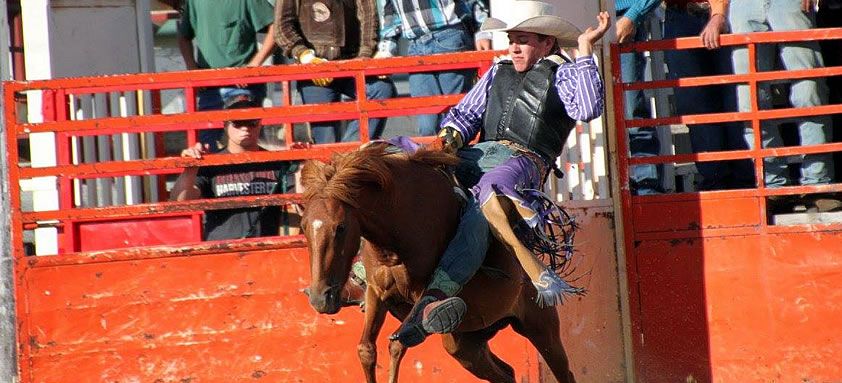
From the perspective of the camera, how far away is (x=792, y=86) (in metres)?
8.47

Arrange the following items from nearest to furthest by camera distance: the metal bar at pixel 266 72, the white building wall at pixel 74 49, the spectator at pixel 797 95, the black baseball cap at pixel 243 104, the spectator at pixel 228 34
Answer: the metal bar at pixel 266 72 → the black baseball cap at pixel 243 104 → the spectator at pixel 797 95 → the white building wall at pixel 74 49 → the spectator at pixel 228 34

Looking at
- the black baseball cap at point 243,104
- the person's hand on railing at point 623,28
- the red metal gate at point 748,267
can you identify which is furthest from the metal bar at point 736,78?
the black baseball cap at point 243,104

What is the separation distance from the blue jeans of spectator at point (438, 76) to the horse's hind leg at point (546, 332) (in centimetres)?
176

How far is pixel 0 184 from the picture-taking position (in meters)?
7.94

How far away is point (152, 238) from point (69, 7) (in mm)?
2577

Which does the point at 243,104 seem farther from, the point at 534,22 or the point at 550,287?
the point at 550,287

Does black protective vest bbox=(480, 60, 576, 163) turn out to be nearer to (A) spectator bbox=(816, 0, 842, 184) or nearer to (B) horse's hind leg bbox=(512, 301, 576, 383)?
(B) horse's hind leg bbox=(512, 301, 576, 383)

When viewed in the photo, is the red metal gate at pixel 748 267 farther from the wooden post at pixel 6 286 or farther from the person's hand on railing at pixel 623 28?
the wooden post at pixel 6 286

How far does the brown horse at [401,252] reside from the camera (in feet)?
18.6

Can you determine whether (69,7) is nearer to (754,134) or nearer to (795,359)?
(754,134)

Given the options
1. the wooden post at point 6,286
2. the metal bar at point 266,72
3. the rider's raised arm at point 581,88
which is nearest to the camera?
the rider's raised arm at point 581,88

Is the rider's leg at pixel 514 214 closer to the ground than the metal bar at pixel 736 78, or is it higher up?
closer to the ground

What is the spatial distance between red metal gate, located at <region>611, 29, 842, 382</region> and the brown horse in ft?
4.69

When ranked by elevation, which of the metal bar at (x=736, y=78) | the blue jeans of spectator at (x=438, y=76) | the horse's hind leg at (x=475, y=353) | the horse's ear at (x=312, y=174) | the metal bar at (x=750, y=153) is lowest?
the horse's hind leg at (x=475, y=353)
